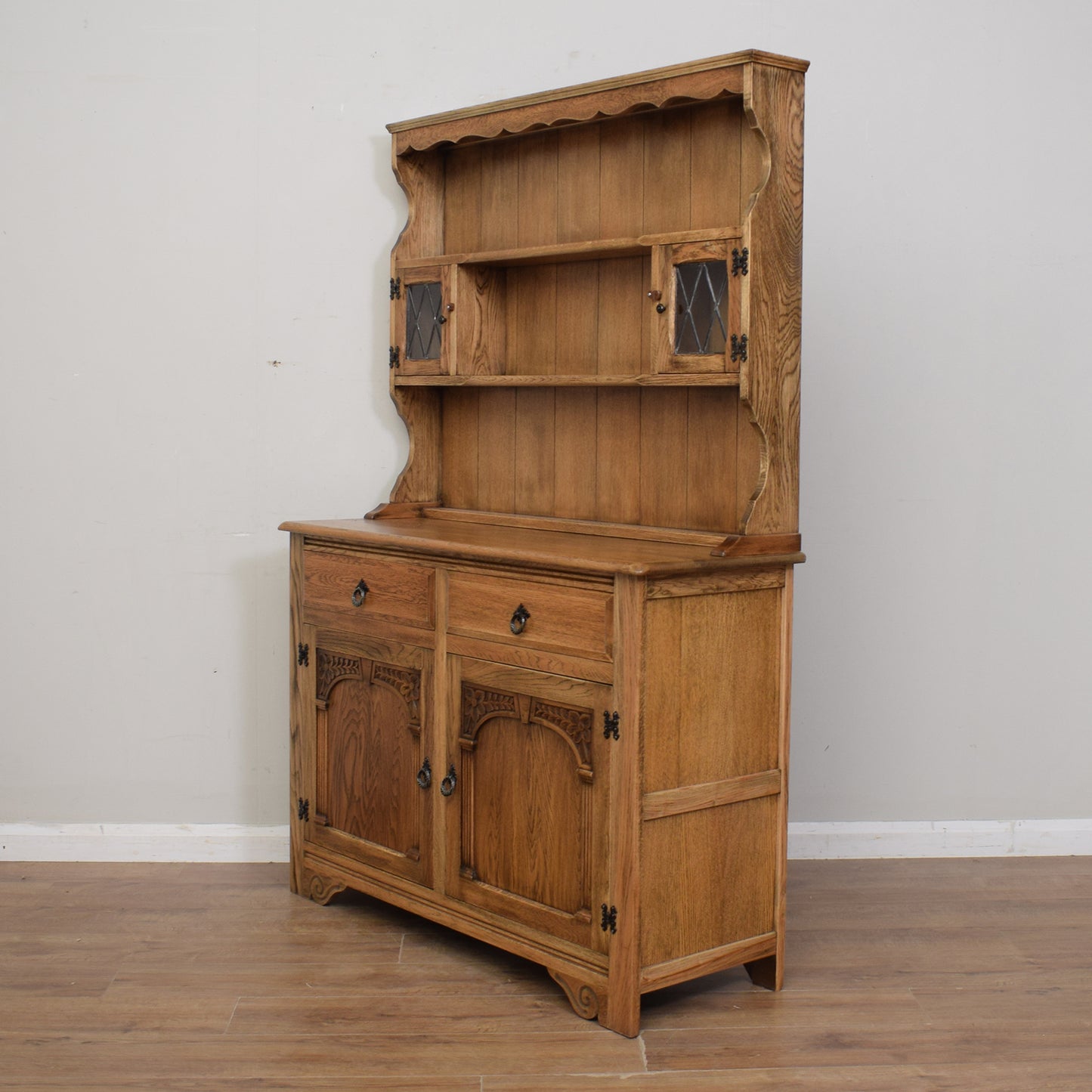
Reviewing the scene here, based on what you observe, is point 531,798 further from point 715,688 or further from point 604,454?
point 604,454

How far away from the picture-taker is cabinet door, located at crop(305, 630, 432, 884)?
3.38 meters

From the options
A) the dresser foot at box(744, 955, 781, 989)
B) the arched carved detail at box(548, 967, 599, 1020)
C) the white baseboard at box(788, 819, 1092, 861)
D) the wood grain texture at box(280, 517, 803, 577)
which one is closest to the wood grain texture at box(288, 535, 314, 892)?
the wood grain texture at box(280, 517, 803, 577)

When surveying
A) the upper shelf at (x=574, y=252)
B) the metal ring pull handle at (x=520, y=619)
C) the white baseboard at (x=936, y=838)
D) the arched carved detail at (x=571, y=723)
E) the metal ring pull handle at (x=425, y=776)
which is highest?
the upper shelf at (x=574, y=252)

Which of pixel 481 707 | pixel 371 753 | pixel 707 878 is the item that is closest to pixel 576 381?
pixel 481 707

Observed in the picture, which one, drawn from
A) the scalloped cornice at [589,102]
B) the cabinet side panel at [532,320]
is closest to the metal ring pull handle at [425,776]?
the cabinet side panel at [532,320]

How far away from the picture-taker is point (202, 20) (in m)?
3.90

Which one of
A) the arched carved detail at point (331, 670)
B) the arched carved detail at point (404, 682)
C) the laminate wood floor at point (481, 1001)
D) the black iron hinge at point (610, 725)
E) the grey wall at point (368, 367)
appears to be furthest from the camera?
the grey wall at point (368, 367)

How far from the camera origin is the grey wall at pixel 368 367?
12.8 ft

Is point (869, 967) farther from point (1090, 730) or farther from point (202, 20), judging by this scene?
point (202, 20)

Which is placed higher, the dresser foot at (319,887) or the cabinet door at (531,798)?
the cabinet door at (531,798)

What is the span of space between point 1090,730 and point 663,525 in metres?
1.58

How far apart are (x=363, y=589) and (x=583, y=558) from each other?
82 centimetres

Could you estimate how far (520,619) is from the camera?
3061 mm

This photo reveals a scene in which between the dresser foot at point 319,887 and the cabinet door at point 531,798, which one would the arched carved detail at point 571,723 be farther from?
the dresser foot at point 319,887
